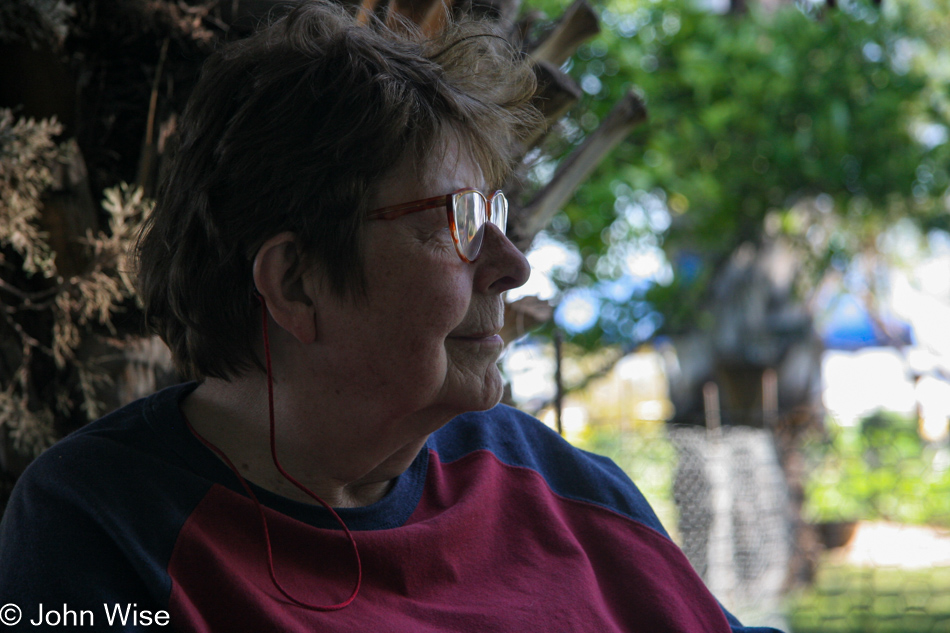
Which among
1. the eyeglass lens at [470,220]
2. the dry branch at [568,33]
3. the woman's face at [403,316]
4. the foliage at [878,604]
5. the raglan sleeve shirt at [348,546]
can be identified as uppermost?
the dry branch at [568,33]

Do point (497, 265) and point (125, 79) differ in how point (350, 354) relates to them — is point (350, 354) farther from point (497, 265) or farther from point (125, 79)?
point (125, 79)

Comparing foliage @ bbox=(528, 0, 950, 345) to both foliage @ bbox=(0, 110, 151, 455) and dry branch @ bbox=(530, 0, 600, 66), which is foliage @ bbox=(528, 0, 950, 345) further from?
foliage @ bbox=(0, 110, 151, 455)

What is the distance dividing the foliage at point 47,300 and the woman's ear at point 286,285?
0.62 meters

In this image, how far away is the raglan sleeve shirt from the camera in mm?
1122

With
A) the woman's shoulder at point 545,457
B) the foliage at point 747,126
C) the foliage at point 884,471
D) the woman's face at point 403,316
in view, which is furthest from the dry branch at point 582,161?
the foliage at point 884,471

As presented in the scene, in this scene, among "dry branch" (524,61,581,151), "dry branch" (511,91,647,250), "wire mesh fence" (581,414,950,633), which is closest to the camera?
"dry branch" (524,61,581,151)

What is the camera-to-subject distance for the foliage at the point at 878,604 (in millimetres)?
6305

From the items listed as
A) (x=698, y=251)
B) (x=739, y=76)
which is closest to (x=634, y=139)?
(x=739, y=76)

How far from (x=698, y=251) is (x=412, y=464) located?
689cm

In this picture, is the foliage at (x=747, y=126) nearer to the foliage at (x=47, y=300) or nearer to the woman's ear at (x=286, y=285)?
the foliage at (x=47, y=300)

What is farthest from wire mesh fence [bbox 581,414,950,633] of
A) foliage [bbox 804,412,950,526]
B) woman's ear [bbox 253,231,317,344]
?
woman's ear [bbox 253,231,317,344]

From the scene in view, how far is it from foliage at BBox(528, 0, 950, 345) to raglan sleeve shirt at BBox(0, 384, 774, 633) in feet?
15.0

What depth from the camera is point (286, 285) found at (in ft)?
4.32

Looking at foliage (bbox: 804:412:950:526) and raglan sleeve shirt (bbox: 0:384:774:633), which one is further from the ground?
raglan sleeve shirt (bbox: 0:384:774:633)
